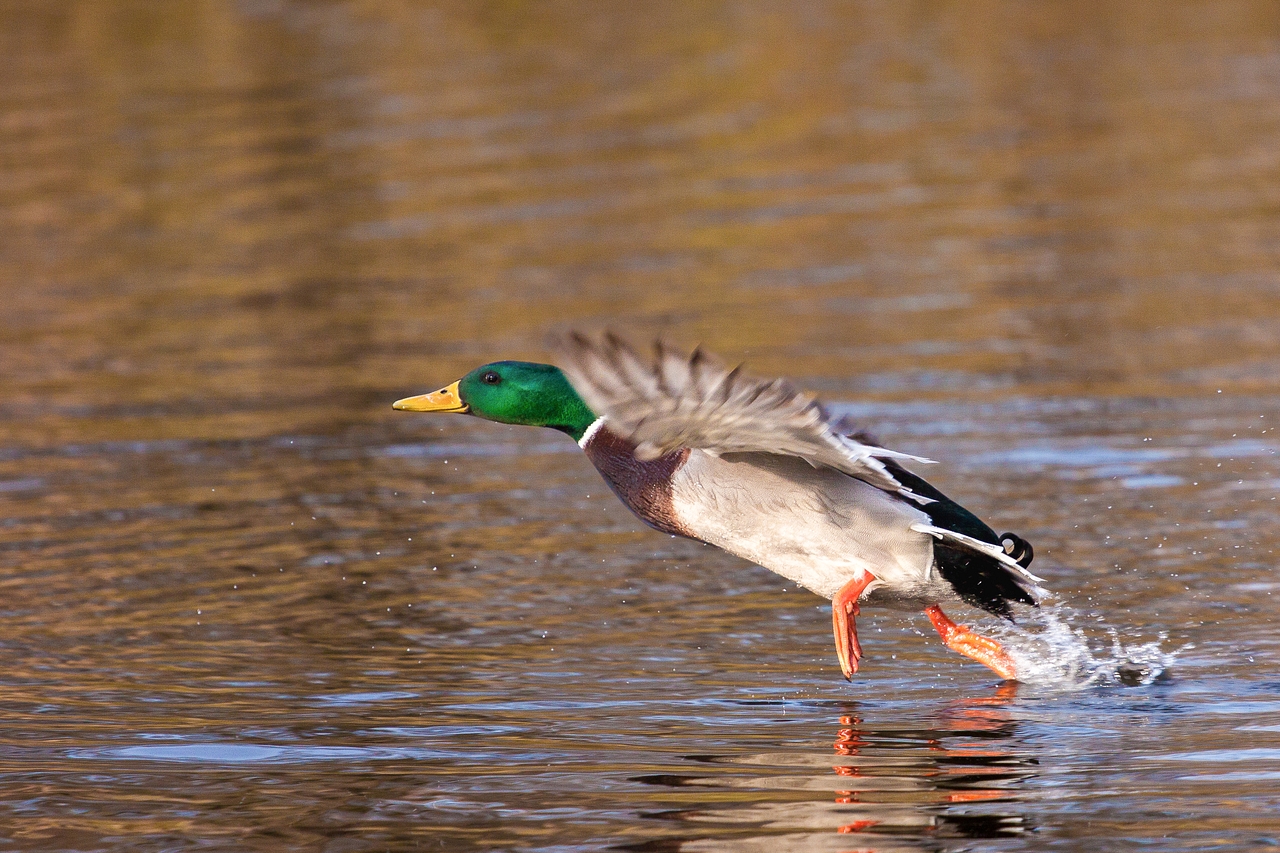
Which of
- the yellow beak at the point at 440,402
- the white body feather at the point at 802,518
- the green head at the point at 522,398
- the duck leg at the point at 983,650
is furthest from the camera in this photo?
the yellow beak at the point at 440,402

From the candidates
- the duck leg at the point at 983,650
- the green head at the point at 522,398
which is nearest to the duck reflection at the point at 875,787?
the duck leg at the point at 983,650

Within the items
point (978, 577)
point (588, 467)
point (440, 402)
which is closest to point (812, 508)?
point (978, 577)

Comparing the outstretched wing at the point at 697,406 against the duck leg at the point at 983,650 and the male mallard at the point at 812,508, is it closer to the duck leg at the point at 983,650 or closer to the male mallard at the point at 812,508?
the male mallard at the point at 812,508

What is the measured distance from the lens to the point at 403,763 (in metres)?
5.36

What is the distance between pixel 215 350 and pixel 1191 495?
587cm

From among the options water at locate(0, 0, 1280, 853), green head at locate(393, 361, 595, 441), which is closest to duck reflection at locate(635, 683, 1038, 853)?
water at locate(0, 0, 1280, 853)

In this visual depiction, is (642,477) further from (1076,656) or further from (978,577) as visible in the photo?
(1076,656)

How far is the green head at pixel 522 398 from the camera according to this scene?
636 cm

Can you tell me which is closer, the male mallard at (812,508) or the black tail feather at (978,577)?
the male mallard at (812,508)

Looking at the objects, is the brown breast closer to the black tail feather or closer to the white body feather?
the white body feather

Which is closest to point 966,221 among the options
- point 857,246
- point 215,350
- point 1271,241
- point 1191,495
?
point 857,246

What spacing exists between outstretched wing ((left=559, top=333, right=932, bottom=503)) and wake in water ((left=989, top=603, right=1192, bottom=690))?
3.25 ft

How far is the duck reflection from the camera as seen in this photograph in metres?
4.66

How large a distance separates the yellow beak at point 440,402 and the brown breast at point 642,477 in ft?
1.94
